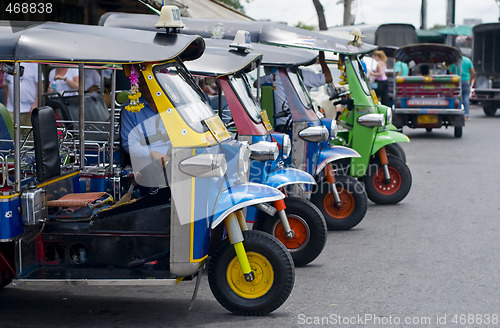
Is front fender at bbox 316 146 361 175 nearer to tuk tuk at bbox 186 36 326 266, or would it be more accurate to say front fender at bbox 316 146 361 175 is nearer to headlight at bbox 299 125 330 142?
headlight at bbox 299 125 330 142

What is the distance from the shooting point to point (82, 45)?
17.3 ft

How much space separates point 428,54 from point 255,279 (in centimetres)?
1511

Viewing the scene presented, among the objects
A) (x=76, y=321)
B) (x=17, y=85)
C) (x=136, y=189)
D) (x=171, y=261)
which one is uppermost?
(x=17, y=85)

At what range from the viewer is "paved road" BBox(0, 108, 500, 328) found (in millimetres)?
5719

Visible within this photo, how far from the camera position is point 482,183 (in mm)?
12367

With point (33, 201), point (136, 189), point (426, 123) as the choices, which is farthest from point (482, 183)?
point (33, 201)

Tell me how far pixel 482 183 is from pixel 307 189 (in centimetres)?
465

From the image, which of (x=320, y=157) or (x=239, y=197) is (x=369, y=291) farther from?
(x=320, y=157)

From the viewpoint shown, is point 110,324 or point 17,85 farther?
point 110,324

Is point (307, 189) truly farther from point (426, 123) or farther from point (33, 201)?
point (426, 123)

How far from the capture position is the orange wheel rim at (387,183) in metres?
10.5

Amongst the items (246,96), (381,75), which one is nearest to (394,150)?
(246,96)

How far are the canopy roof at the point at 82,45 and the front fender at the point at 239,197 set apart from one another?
3.20ft

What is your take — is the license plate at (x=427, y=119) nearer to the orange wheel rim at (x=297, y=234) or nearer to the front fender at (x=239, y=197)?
the orange wheel rim at (x=297, y=234)
